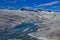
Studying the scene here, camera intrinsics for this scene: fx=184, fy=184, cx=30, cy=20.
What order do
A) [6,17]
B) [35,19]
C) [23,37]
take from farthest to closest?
[35,19] → [6,17] → [23,37]

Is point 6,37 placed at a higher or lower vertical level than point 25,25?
lower

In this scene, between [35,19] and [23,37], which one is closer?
[23,37]

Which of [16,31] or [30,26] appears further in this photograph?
[30,26]

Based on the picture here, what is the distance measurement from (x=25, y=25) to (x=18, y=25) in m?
0.45

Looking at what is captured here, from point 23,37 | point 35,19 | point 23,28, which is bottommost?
point 23,37

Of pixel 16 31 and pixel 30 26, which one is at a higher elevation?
pixel 30 26

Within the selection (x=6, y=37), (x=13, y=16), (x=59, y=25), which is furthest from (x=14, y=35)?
(x=13, y=16)

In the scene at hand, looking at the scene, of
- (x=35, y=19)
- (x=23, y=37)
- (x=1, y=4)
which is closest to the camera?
(x=23, y=37)

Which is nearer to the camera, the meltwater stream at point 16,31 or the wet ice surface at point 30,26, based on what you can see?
the wet ice surface at point 30,26

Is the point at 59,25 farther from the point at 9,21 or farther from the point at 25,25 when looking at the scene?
the point at 9,21

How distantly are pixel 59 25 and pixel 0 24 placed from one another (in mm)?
3214

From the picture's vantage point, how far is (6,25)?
9.85 meters

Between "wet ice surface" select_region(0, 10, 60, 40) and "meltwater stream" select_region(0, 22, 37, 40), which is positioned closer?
"wet ice surface" select_region(0, 10, 60, 40)

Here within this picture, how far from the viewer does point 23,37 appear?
816 cm
